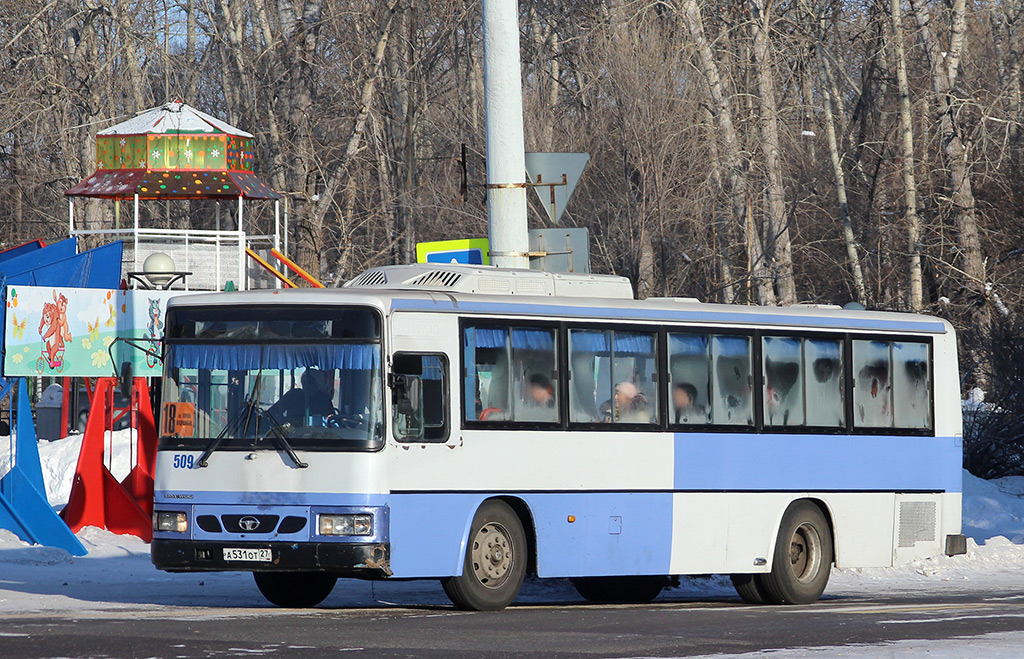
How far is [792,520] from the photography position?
15398 mm

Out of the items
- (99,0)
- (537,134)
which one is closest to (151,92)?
(99,0)

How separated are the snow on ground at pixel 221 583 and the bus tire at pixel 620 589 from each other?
0.80 feet

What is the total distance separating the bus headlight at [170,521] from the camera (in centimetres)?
1274

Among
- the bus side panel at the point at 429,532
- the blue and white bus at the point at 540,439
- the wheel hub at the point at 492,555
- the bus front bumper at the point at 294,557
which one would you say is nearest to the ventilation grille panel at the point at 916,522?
the blue and white bus at the point at 540,439

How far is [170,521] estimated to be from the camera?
12.8 m

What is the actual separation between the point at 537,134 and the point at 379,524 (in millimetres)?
25578

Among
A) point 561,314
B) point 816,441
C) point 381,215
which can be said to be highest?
point 381,215

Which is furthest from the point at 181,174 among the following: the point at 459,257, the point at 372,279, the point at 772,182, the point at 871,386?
the point at 871,386

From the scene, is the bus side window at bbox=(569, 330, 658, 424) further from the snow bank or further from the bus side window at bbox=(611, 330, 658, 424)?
the snow bank

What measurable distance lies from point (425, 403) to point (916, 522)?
584cm

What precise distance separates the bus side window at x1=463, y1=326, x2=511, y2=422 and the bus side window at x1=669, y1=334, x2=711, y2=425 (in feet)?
6.11

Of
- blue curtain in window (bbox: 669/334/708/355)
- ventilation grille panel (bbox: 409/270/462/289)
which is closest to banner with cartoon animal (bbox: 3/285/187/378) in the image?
ventilation grille panel (bbox: 409/270/462/289)

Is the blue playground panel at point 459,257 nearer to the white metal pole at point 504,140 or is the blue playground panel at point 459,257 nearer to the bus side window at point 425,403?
the white metal pole at point 504,140

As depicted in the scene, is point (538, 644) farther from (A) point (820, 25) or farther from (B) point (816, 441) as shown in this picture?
(A) point (820, 25)
